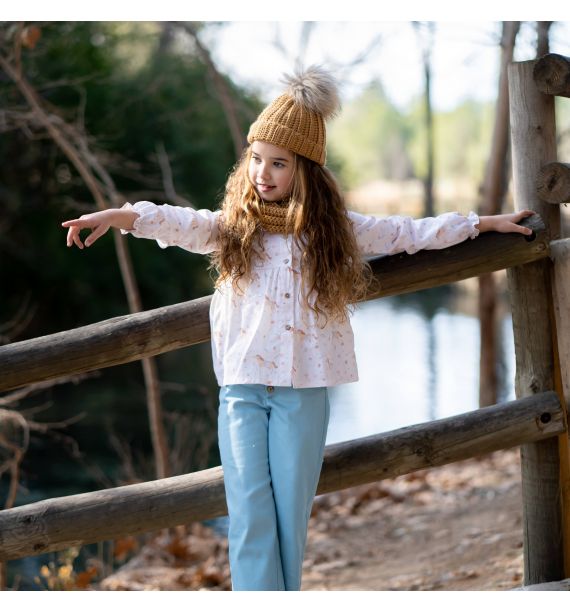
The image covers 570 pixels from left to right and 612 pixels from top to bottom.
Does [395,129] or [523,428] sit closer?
[523,428]

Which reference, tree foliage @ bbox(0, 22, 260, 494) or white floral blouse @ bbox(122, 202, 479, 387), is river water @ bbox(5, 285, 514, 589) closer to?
tree foliage @ bbox(0, 22, 260, 494)

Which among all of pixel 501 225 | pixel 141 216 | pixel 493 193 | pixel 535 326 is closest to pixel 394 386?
pixel 493 193

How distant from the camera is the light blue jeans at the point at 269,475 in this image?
2.48 meters

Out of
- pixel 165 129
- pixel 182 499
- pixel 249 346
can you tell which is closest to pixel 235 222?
pixel 249 346

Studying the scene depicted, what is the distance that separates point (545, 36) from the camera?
20.4ft

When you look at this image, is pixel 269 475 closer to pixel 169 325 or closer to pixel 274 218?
pixel 169 325

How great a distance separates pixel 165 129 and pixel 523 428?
1038 cm

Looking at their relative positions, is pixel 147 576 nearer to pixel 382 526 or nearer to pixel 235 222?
pixel 382 526

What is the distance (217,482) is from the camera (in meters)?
2.64

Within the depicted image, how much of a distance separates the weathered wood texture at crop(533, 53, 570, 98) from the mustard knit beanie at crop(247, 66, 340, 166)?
66 cm

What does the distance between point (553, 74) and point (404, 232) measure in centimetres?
67

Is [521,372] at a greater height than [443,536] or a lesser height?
greater

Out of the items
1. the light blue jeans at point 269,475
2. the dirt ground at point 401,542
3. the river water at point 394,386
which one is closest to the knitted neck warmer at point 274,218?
the light blue jeans at point 269,475

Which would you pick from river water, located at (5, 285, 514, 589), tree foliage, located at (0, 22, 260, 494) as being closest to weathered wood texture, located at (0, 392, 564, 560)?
river water, located at (5, 285, 514, 589)
